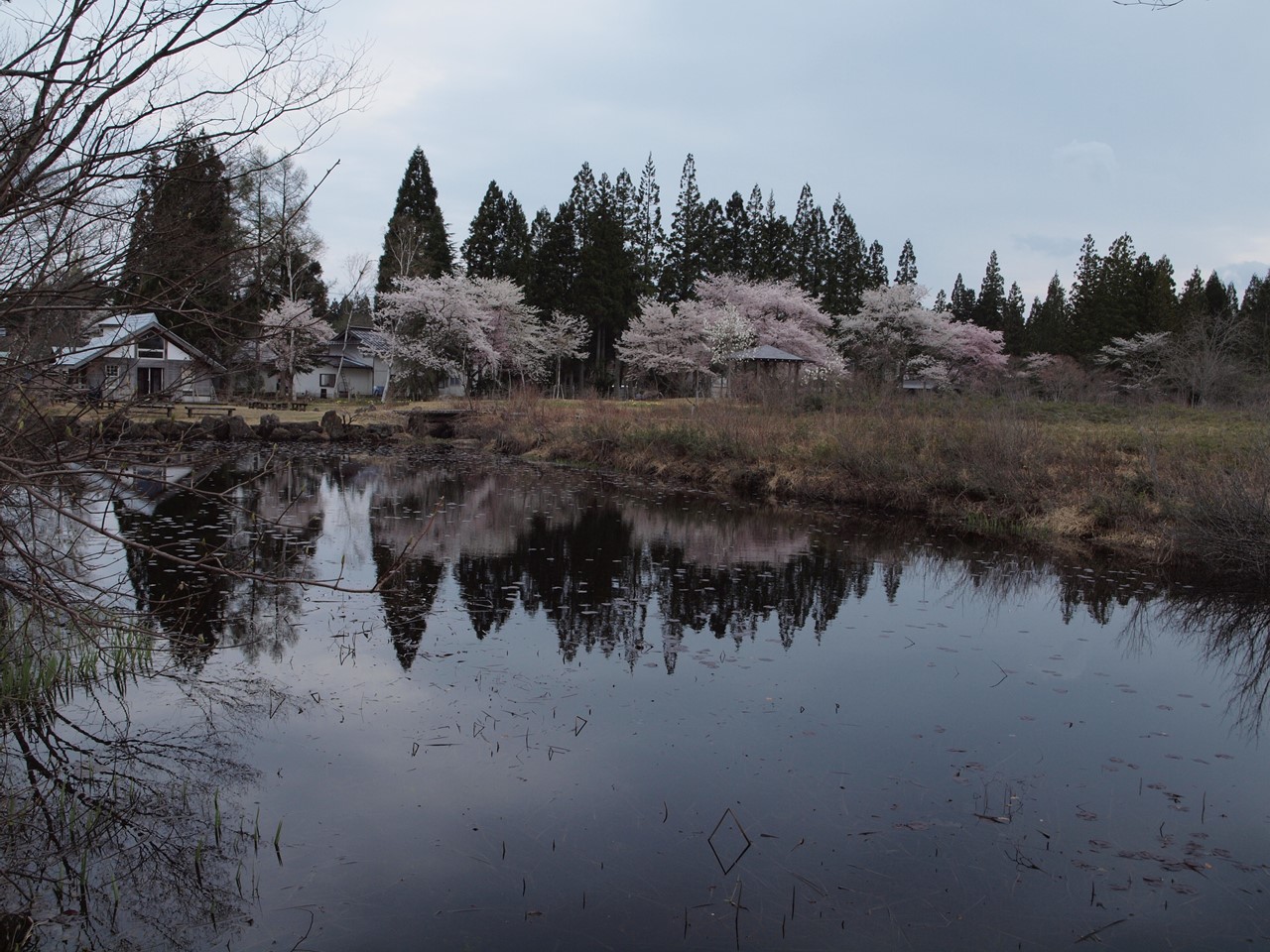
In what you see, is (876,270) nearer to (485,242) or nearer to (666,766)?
(485,242)

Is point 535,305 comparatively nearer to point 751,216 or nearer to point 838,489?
point 751,216

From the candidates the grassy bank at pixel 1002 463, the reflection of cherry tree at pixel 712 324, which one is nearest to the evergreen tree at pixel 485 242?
the reflection of cherry tree at pixel 712 324

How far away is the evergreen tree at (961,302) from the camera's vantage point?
211 ft

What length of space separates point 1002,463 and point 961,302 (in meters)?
54.5

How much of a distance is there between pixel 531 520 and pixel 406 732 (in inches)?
362

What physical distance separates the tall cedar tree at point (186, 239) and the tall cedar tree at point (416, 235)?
41.0 m

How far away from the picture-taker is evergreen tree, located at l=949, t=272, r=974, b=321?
6440 cm

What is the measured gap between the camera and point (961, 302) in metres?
66.1

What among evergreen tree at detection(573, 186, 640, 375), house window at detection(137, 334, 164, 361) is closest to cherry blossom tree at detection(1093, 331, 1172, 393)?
evergreen tree at detection(573, 186, 640, 375)

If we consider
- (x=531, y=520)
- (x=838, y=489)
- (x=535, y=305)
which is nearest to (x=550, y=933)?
(x=531, y=520)

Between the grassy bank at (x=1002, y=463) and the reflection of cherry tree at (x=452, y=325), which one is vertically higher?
the reflection of cherry tree at (x=452, y=325)

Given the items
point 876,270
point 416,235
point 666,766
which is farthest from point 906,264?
point 666,766

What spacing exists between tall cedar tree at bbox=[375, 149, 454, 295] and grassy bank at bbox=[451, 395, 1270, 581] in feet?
74.6

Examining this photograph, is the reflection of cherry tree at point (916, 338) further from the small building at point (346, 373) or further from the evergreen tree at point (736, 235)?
the small building at point (346, 373)
